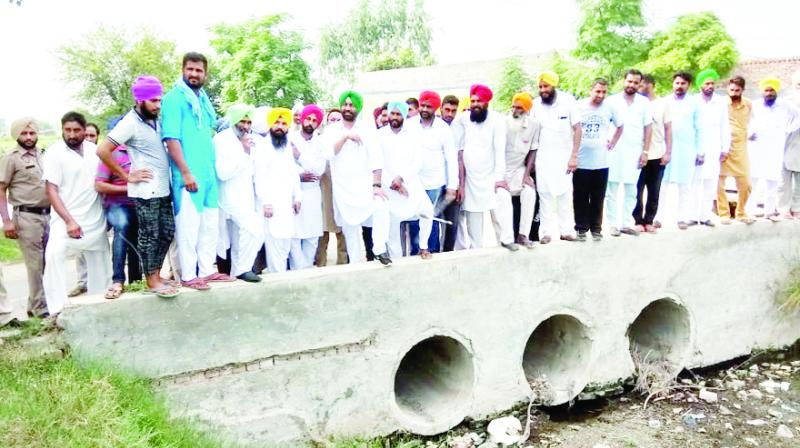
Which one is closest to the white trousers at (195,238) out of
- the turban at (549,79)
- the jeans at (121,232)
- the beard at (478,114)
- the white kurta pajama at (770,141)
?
the jeans at (121,232)

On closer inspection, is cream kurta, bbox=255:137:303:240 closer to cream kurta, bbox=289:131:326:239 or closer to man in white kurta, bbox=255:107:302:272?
man in white kurta, bbox=255:107:302:272

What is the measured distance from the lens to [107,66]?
3553 centimetres

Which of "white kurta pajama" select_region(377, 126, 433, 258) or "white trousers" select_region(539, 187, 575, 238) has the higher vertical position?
"white kurta pajama" select_region(377, 126, 433, 258)

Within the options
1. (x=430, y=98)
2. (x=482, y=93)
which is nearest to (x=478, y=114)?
(x=482, y=93)

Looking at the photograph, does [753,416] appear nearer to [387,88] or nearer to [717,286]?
[717,286]

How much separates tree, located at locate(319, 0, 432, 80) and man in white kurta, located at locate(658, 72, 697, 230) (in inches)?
1507

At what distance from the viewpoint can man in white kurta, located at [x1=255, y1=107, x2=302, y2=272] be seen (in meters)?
5.07

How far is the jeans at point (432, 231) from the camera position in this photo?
600 centimetres

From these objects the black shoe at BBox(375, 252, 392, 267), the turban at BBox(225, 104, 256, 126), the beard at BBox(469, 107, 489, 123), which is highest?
the turban at BBox(225, 104, 256, 126)

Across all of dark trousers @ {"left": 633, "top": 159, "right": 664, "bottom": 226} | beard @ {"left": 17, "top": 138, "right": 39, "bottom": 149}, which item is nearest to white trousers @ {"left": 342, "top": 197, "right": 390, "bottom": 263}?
beard @ {"left": 17, "top": 138, "right": 39, "bottom": 149}

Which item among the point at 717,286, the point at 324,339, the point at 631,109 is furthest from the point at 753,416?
the point at 324,339

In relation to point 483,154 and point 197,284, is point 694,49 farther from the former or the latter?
point 197,284

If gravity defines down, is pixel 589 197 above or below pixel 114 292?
above

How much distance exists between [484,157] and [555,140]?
0.71 meters
